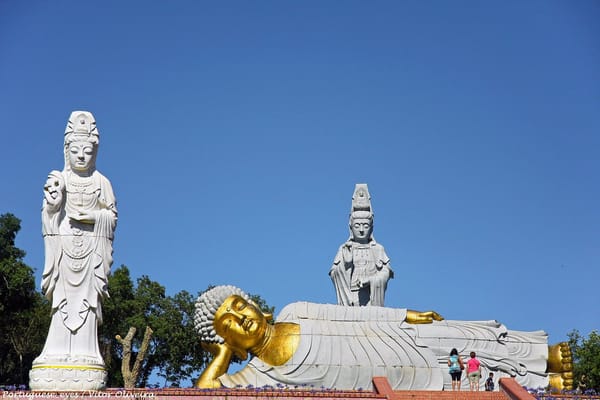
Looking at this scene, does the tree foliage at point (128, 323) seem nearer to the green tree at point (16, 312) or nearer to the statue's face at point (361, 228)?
the green tree at point (16, 312)

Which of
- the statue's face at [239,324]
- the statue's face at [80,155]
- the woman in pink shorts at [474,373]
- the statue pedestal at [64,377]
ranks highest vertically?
the statue's face at [80,155]

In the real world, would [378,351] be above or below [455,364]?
above

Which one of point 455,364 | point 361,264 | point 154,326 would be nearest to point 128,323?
point 154,326

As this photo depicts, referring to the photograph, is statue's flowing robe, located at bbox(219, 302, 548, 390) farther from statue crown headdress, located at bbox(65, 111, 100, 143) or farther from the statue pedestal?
statue crown headdress, located at bbox(65, 111, 100, 143)

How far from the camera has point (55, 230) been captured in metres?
16.6

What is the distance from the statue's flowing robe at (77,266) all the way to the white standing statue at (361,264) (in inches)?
267

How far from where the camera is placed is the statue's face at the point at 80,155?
55.5 feet

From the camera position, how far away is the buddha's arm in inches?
736

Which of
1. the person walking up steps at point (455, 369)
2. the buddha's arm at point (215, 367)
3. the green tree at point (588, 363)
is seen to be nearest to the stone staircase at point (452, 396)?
the person walking up steps at point (455, 369)

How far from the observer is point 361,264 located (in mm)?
21938

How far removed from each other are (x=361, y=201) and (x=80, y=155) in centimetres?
759

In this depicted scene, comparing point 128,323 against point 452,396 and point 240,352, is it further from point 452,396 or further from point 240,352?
point 452,396

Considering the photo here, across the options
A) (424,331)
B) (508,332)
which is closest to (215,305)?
(424,331)

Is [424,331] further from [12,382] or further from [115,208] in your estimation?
[12,382]
